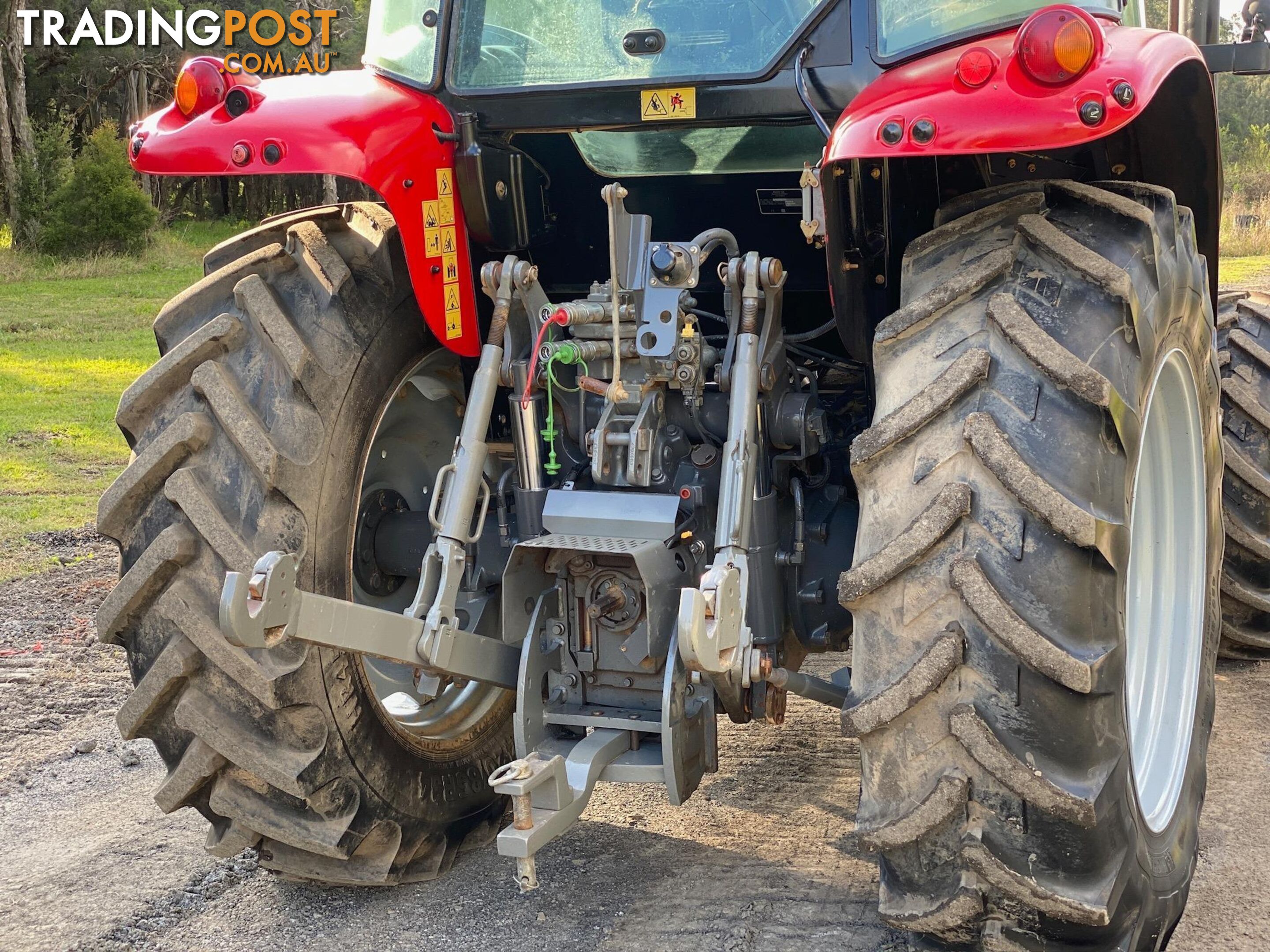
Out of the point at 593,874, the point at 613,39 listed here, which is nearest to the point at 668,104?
the point at 613,39

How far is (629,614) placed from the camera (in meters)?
3.25

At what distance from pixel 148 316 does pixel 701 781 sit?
13641mm

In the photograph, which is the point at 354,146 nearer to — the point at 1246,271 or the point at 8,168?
the point at 1246,271

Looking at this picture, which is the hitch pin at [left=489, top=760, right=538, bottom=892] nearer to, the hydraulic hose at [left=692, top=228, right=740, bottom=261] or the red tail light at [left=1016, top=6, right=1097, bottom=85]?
the hydraulic hose at [left=692, top=228, right=740, bottom=261]

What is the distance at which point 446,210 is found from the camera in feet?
10.9

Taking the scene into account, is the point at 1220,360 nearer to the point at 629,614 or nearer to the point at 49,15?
the point at 629,614

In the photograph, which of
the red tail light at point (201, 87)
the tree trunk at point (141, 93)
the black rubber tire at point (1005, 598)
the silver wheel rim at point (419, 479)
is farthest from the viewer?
the tree trunk at point (141, 93)

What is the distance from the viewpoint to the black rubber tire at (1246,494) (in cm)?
463

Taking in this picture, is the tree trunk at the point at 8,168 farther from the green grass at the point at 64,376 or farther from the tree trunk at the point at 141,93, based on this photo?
the tree trunk at the point at 141,93

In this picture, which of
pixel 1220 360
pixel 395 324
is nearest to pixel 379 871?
pixel 395 324

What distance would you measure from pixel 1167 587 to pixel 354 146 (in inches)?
90.0

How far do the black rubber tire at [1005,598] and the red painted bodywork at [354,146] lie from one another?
1.21 m

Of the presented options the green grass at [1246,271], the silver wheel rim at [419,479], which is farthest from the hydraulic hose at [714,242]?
the green grass at [1246,271]

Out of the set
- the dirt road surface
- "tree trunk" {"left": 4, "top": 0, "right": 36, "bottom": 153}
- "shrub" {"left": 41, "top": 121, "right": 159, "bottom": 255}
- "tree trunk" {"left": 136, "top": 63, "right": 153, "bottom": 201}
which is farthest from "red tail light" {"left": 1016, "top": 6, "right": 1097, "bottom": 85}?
"tree trunk" {"left": 136, "top": 63, "right": 153, "bottom": 201}
